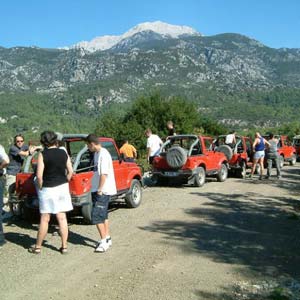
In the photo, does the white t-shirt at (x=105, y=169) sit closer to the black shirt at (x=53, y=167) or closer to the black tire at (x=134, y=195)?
the black shirt at (x=53, y=167)

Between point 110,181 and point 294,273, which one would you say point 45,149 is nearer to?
point 110,181

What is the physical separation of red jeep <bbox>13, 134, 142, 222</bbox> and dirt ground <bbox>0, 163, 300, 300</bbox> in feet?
1.28

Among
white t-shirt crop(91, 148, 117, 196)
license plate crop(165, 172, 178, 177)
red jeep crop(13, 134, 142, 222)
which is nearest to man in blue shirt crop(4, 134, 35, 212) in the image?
red jeep crop(13, 134, 142, 222)

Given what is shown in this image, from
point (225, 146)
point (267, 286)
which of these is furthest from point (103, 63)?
point (267, 286)

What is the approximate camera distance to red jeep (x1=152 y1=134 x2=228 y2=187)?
1428cm

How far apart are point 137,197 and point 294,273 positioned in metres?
5.44

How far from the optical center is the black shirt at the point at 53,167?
6887 millimetres

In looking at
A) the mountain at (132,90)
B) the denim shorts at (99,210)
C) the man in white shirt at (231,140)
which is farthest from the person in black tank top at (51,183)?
the mountain at (132,90)

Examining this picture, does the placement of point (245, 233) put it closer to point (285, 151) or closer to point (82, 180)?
point (82, 180)

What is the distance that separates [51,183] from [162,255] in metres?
1.98

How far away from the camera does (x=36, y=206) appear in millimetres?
8898

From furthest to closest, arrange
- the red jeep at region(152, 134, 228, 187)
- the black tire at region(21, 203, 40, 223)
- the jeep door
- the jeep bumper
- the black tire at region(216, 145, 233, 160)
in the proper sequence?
the black tire at region(216, 145, 233, 160) → the red jeep at region(152, 134, 228, 187) → the jeep door → the black tire at region(21, 203, 40, 223) → the jeep bumper

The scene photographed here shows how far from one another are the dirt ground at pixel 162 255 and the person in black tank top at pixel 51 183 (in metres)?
0.49

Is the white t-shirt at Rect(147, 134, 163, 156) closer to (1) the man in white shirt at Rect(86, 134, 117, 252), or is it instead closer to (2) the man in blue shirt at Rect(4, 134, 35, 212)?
(2) the man in blue shirt at Rect(4, 134, 35, 212)
